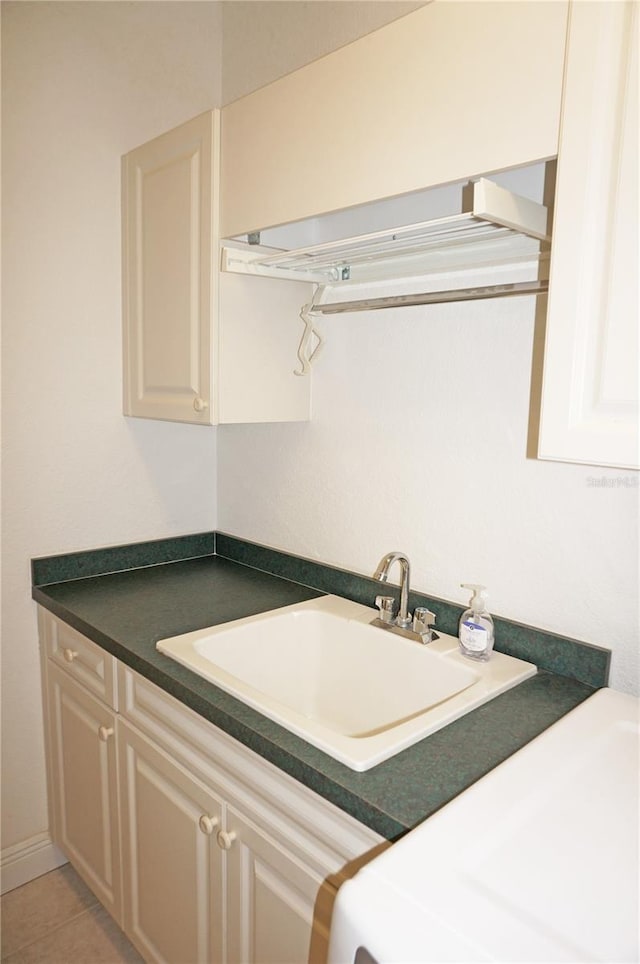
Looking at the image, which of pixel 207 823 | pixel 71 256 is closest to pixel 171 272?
pixel 71 256

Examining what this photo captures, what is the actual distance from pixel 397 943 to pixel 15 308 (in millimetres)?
1689

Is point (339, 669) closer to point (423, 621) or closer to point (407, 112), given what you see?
point (423, 621)

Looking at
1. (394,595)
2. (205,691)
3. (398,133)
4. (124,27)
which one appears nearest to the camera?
(398,133)

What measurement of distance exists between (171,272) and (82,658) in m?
1.03

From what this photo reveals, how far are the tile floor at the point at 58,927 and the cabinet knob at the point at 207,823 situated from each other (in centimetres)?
77

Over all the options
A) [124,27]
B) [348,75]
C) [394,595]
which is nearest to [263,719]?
[394,595]

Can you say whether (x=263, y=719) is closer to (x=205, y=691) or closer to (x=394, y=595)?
(x=205, y=691)

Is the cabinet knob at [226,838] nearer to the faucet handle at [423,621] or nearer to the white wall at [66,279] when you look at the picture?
the faucet handle at [423,621]

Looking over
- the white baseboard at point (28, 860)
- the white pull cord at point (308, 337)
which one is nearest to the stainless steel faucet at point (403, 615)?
the white pull cord at point (308, 337)

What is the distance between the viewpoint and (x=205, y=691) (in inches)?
49.1

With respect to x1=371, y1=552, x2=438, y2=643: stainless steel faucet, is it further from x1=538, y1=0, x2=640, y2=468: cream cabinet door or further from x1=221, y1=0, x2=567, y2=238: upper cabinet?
x1=221, y1=0, x2=567, y2=238: upper cabinet

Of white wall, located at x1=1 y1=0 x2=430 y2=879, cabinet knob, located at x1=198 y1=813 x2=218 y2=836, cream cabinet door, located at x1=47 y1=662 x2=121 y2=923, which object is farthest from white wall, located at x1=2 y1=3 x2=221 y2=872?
cabinet knob, located at x1=198 y1=813 x2=218 y2=836

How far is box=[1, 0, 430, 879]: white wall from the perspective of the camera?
1.73m

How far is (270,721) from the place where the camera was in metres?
1.15
